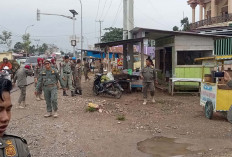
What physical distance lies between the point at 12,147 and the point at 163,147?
4.72 metres

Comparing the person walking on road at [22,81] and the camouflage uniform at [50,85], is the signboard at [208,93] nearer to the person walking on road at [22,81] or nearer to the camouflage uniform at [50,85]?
the camouflage uniform at [50,85]

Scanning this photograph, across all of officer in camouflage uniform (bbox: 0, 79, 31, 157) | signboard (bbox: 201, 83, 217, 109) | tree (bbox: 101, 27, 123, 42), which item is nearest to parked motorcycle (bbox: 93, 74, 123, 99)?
signboard (bbox: 201, 83, 217, 109)

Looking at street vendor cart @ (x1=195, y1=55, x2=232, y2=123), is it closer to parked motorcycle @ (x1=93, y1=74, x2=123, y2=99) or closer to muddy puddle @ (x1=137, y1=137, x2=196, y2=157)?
muddy puddle @ (x1=137, y1=137, x2=196, y2=157)

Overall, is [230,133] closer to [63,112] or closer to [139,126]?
[139,126]

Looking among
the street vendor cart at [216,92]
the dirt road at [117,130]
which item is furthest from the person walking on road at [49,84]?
the street vendor cart at [216,92]

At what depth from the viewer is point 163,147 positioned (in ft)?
19.6

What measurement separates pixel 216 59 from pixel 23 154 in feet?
24.1

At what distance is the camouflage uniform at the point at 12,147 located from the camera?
1.62 m

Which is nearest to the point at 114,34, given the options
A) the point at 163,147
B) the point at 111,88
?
the point at 111,88

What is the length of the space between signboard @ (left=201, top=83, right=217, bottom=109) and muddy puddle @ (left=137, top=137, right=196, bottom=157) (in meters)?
2.16

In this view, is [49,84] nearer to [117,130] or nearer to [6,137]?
[117,130]

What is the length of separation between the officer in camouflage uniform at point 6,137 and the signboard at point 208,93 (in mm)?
6916

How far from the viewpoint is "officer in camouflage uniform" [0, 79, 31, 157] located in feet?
5.34

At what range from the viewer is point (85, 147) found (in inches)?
229
